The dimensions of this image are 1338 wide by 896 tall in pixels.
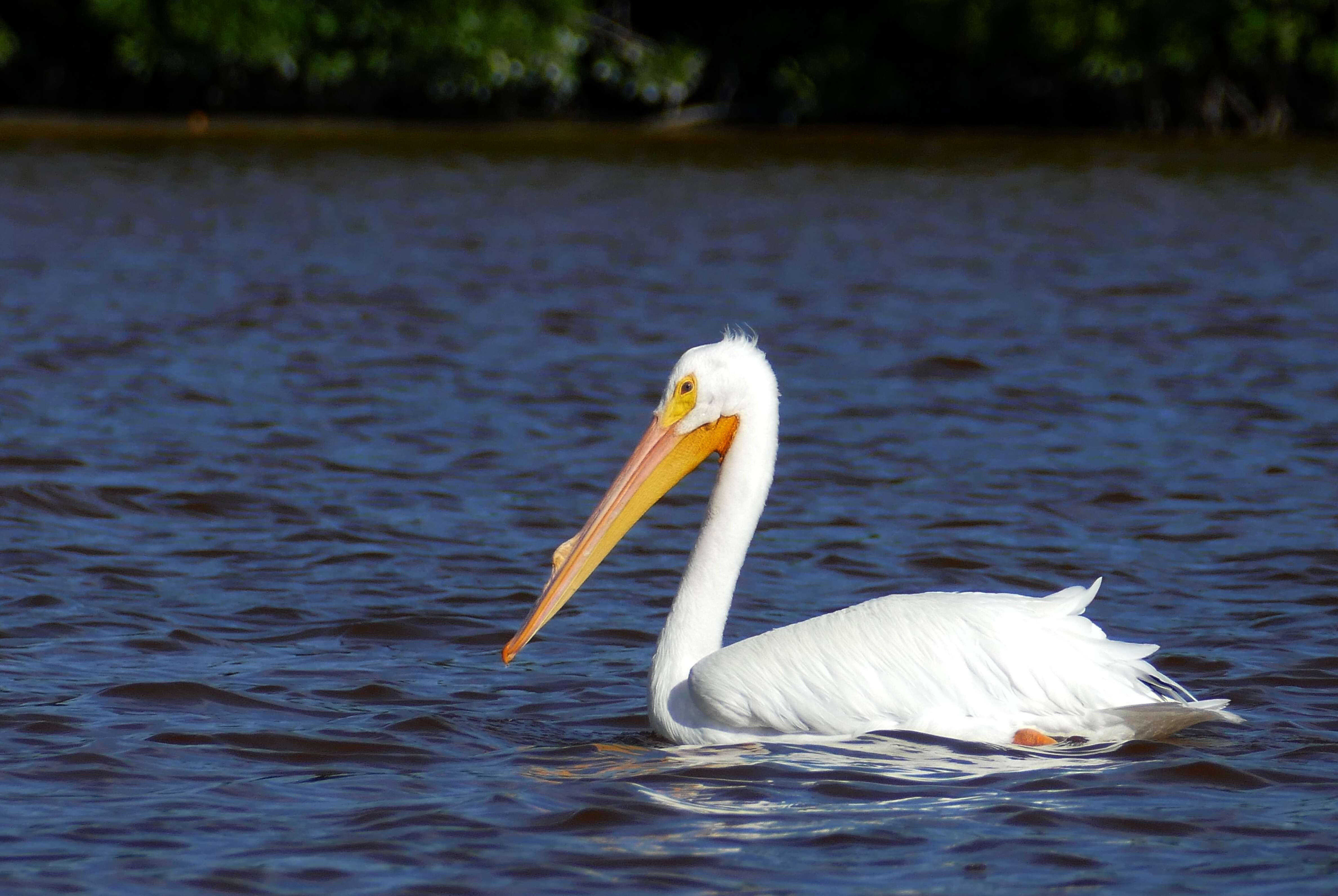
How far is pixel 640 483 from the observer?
15.4 feet

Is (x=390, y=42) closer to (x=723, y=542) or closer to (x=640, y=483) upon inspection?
(x=640, y=483)

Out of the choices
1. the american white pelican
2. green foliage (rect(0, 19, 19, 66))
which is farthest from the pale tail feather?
green foliage (rect(0, 19, 19, 66))

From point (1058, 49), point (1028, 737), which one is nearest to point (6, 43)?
point (1058, 49)

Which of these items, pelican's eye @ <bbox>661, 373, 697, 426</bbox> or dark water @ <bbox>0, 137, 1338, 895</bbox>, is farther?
pelican's eye @ <bbox>661, 373, 697, 426</bbox>

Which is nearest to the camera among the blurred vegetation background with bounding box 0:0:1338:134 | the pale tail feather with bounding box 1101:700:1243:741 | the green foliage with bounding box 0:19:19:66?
the pale tail feather with bounding box 1101:700:1243:741

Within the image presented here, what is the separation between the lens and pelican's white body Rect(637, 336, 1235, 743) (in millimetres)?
4211

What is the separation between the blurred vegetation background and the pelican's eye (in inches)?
988

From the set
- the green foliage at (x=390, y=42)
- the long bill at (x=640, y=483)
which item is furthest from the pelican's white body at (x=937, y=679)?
the green foliage at (x=390, y=42)

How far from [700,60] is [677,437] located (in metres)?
28.3

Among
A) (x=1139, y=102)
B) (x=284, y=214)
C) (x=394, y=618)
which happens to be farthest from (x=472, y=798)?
(x=1139, y=102)

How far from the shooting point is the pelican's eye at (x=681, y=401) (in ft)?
15.2

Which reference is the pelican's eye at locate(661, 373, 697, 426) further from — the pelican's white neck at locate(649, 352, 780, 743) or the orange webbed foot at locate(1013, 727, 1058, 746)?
the orange webbed foot at locate(1013, 727, 1058, 746)

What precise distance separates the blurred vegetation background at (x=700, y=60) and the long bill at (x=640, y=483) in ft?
82.2

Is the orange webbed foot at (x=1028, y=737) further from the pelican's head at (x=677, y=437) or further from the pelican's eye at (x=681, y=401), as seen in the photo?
the pelican's eye at (x=681, y=401)
